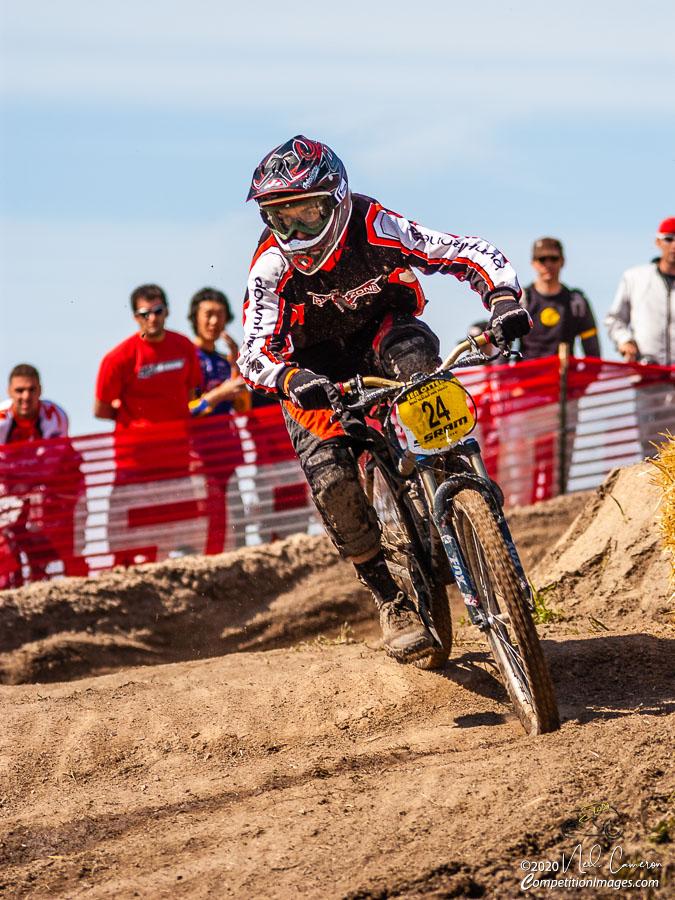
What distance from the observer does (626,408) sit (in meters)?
10.2

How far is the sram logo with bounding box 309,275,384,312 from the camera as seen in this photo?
17.2ft

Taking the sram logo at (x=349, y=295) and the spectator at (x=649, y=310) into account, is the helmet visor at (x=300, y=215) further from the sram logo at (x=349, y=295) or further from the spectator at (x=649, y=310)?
the spectator at (x=649, y=310)

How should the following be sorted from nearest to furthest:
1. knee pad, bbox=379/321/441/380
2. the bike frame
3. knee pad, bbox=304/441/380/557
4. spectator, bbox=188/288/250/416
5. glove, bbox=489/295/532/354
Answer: the bike frame < glove, bbox=489/295/532/354 < knee pad, bbox=379/321/441/380 < knee pad, bbox=304/441/380/557 < spectator, bbox=188/288/250/416

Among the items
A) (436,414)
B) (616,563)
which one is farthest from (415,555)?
(616,563)

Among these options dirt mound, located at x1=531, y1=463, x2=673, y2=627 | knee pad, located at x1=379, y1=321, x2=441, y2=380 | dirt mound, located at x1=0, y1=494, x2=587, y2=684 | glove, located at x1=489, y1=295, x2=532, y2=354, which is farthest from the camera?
dirt mound, located at x1=0, y1=494, x2=587, y2=684

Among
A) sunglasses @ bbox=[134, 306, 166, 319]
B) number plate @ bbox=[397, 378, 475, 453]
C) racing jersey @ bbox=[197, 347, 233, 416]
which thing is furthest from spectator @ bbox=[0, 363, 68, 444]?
number plate @ bbox=[397, 378, 475, 453]

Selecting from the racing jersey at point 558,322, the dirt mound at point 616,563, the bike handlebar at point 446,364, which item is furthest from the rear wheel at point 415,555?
the racing jersey at point 558,322

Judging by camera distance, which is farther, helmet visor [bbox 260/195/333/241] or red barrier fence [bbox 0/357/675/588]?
red barrier fence [bbox 0/357/675/588]

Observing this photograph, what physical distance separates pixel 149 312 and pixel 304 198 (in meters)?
4.36

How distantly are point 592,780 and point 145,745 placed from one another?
224cm

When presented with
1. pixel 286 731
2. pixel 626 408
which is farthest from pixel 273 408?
pixel 286 731

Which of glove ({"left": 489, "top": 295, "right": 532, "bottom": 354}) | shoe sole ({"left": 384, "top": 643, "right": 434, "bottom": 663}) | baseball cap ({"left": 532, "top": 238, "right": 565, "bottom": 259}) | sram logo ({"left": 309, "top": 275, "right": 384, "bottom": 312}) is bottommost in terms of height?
shoe sole ({"left": 384, "top": 643, "right": 434, "bottom": 663})

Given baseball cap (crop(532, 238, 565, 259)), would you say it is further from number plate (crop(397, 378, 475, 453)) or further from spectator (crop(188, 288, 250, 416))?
number plate (crop(397, 378, 475, 453))

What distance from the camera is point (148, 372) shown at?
29.5 feet
